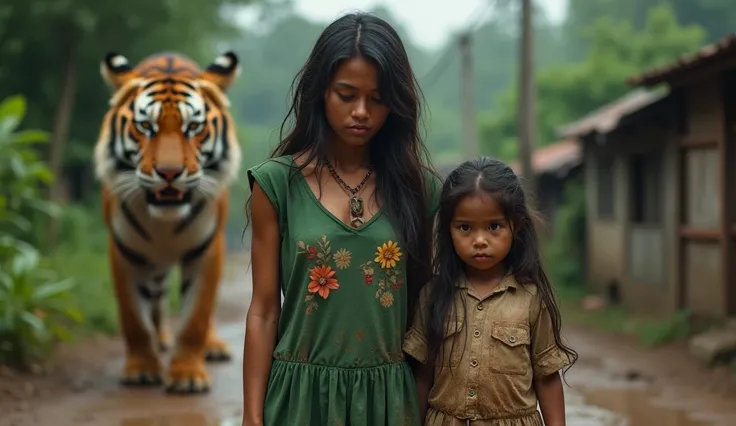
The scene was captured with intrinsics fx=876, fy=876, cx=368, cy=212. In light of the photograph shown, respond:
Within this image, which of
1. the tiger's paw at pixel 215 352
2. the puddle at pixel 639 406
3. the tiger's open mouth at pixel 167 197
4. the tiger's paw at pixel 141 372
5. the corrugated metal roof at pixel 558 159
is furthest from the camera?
the corrugated metal roof at pixel 558 159

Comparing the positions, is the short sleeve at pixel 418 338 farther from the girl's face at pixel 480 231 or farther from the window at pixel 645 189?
the window at pixel 645 189

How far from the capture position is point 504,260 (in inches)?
97.7

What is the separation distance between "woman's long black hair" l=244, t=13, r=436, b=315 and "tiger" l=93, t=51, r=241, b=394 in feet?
8.61

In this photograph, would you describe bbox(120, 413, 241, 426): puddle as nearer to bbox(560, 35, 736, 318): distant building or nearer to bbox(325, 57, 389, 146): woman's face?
bbox(325, 57, 389, 146): woman's face

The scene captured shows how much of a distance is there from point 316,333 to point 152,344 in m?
3.94

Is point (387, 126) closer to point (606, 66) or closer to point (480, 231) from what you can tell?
point (480, 231)

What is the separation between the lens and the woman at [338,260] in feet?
7.42

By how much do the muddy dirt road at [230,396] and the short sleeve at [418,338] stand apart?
1.99m

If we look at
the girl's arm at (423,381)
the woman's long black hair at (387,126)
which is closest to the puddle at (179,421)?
the girl's arm at (423,381)

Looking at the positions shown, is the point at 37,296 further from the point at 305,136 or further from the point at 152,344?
the point at 305,136

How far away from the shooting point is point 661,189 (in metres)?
9.50

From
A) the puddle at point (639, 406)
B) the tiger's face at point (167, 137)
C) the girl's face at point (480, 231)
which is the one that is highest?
the tiger's face at point (167, 137)

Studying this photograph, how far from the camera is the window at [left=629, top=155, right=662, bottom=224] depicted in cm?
972

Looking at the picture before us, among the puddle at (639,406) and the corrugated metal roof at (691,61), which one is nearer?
the puddle at (639,406)
